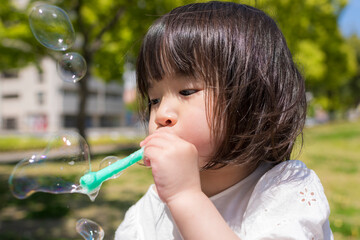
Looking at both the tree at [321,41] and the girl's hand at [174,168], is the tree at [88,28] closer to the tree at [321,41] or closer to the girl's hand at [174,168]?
the tree at [321,41]

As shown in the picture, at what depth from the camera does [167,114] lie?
2.69 feet

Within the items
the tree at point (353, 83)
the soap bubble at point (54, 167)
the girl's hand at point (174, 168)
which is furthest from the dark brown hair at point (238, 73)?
the tree at point (353, 83)

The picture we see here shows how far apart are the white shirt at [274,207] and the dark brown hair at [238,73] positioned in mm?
69

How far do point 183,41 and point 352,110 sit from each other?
1335 inches

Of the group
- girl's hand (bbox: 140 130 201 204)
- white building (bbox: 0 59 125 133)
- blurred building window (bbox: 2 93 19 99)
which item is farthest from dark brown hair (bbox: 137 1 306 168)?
blurred building window (bbox: 2 93 19 99)

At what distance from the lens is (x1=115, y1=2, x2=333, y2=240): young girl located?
2.36 ft

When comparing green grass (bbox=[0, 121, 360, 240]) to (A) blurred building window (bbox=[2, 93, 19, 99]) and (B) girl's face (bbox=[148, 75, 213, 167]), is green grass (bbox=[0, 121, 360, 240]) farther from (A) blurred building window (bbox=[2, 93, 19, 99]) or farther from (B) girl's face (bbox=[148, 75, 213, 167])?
(A) blurred building window (bbox=[2, 93, 19, 99])

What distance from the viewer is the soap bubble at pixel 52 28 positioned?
156cm

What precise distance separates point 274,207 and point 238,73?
32cm

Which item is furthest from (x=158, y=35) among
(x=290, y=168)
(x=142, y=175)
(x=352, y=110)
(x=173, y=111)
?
(x=352, y=110)

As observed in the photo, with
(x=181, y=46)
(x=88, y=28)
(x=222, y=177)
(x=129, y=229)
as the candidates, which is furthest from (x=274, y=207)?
(x=88, y=28)

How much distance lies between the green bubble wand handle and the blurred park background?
44 cm

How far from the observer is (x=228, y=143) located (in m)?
0.84

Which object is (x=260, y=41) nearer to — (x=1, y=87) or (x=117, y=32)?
(x=117, y=32)
